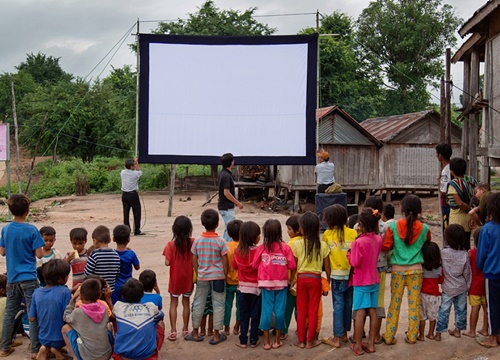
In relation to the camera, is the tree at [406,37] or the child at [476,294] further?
the tree at [406,37]

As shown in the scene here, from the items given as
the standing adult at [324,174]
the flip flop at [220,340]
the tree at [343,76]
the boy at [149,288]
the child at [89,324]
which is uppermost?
the tree at [343,76]

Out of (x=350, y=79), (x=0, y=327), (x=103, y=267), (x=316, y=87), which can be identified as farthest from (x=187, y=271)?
(x=350, y=79)

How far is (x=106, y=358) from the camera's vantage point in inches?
165

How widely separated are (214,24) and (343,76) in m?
7.46

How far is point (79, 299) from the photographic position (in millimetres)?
4266

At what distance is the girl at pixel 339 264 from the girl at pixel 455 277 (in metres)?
0.81

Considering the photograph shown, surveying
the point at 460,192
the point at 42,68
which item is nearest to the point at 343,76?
the point at 460,192

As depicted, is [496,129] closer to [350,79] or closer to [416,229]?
[416,229]

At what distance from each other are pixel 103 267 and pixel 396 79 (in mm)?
29844

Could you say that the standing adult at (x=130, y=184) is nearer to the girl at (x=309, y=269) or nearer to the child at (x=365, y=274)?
the girl at (x=309, y=269)

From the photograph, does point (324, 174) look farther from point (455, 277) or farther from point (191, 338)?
point (191, 338)

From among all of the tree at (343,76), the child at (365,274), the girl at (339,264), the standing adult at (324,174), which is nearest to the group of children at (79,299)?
the girl at (339,264)

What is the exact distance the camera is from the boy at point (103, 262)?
4.60 m

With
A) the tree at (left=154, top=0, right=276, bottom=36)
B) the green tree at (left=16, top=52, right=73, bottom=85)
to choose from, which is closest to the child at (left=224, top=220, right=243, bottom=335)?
the tree at (left=154, top=0, right=276, bottom=36)
